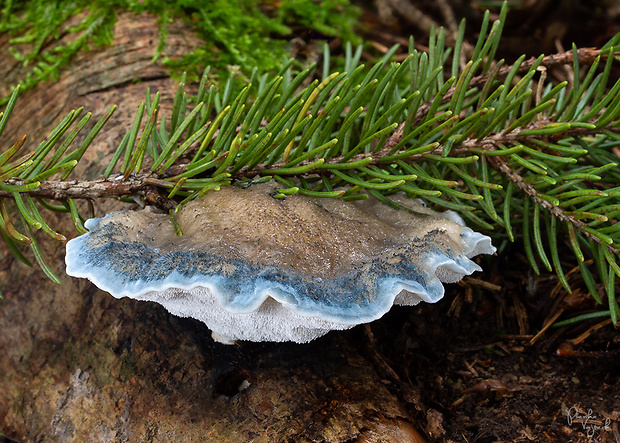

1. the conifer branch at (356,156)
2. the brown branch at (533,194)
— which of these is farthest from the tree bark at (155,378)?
the brown branch at (533,194)

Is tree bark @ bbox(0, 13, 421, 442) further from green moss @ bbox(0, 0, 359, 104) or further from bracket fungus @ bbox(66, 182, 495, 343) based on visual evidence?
green moss @ bbox(0, 0, 359, 104)

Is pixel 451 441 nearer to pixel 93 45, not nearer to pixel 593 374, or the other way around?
pixel 593 374

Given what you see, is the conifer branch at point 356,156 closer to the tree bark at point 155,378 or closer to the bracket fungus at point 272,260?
the bracket fungus at point 272,260

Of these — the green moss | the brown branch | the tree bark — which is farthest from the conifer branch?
the green moss

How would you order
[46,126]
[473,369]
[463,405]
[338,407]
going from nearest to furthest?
[338,407] → [463,405] → [473,369] → [46,126]

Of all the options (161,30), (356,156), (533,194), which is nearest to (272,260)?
(356,156)

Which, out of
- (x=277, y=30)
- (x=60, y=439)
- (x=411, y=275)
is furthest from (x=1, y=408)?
(x=277, y=30)

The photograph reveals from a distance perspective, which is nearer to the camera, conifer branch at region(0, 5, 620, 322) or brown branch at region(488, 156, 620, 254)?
conifer branch at region(0, 5, 620, 322)
